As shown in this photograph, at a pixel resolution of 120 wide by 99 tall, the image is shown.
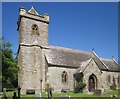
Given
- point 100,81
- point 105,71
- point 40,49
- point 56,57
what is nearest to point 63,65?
point 56,57

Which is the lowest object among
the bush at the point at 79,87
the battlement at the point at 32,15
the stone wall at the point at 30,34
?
the bush at the point at 79,87

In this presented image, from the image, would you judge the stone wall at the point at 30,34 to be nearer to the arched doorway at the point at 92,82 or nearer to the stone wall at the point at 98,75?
the stone wall at the point at 98,75

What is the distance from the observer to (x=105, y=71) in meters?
34.3

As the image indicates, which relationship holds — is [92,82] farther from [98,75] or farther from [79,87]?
[79,87]

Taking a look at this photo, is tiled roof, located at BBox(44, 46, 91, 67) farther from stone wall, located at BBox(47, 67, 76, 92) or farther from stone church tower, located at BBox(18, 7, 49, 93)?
stone church tower, located at BBox(18, 7, 49, 93)

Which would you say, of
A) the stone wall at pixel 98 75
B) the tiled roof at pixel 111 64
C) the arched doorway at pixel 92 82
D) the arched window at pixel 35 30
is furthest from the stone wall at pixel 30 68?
the tiled roof at pixel 111 64

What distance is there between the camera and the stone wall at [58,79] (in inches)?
1106

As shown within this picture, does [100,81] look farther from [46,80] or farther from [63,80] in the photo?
[46,80]

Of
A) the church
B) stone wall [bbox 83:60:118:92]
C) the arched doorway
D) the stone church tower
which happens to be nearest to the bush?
the church

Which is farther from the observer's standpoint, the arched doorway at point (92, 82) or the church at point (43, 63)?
the arched doorway at point (92, 82)

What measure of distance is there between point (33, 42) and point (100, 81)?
438 inches

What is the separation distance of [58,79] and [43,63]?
9.49 ft

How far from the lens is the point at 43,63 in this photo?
28.5 m

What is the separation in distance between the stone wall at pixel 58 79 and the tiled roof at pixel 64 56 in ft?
2.43
